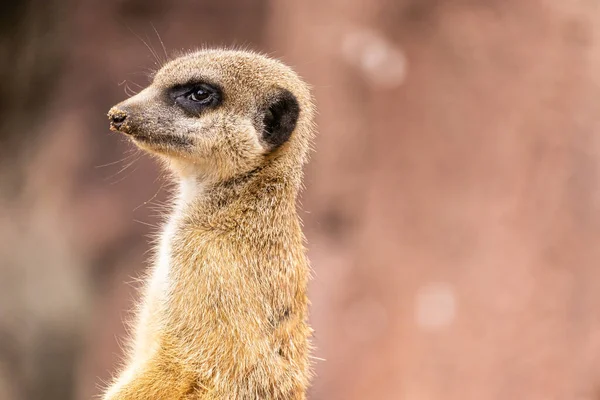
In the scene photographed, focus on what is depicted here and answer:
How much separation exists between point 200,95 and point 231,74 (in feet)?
0.40

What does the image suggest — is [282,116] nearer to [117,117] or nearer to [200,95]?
[200,95]

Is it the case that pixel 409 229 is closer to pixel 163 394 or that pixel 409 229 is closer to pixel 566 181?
pixel 566 181

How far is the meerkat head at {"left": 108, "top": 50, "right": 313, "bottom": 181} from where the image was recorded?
8.37 ft

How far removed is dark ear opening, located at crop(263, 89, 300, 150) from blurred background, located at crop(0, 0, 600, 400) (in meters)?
2.57

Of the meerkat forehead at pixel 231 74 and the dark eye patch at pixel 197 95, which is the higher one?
the meerkat forehead at pixel 231 74

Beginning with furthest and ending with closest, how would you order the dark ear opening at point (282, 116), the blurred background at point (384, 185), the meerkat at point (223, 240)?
the blurred background at point (384, 185) < the dark ear opening at point (282, 116) < the meerkat at point (223, 240)

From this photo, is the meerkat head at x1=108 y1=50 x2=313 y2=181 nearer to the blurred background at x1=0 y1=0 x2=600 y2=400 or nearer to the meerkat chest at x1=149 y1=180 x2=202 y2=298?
the meerkat chest at x1=149 y1=180 x2=202 y2=298

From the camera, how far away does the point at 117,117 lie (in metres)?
2.47

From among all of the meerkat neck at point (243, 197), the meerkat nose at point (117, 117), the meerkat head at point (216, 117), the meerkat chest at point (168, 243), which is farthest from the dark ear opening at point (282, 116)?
the meerkat nose at point (117, 117)

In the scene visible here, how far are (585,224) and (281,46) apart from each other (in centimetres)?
251

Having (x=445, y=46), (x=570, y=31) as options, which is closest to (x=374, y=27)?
(x=445, y=46)

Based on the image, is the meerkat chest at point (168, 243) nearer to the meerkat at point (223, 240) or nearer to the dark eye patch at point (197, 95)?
the meerkat at point (223, 240)

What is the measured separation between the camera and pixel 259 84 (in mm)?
2666

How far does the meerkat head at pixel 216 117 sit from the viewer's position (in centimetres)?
255
